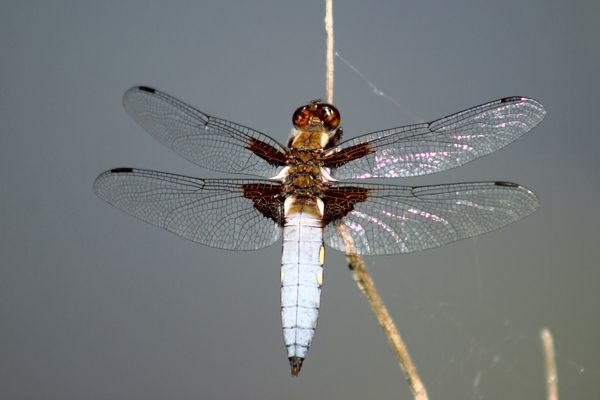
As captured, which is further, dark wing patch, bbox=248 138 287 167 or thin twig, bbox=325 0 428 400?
dark wing patch, bbox=248 138 287 167

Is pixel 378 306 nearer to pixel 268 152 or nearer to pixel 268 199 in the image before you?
pixel 268 199

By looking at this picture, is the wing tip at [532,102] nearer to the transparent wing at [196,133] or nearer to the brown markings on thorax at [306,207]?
the brown markings on thorax at [306,207]

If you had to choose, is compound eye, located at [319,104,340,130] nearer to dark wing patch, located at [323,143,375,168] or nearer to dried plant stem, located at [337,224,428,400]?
dark wing patch, located at [323,143,375,168]

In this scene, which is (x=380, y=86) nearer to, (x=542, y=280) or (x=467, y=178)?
(x=467, y=178)

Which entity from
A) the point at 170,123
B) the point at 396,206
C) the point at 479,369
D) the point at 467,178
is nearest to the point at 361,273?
the point at 396,206

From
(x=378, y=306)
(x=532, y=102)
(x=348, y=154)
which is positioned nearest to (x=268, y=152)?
(x=348, y=154)

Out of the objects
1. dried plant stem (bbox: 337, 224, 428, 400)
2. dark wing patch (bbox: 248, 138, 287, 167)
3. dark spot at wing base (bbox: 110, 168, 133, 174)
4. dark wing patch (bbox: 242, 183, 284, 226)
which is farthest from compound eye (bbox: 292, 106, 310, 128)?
dark spot at wing base (bbox: 110, 168, 133, 174)
